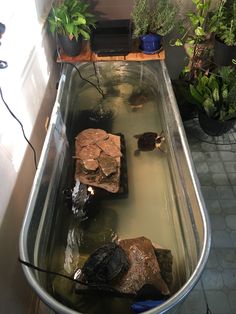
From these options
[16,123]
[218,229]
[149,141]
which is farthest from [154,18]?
[218,229]

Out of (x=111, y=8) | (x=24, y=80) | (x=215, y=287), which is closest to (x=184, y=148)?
(x=215, y=287)

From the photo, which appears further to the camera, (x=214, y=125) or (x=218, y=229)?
(x=214, y=125)

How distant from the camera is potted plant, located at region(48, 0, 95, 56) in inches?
66.1

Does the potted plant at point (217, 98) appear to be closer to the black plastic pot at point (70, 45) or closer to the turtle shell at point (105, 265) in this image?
the black plastic pot at point (70, 45)

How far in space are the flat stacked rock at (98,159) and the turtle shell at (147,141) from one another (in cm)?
15

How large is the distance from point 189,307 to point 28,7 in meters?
1.86

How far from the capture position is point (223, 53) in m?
1.89

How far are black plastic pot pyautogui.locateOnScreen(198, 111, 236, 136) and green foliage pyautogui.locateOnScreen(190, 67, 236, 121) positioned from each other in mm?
36

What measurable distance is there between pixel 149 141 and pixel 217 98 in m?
0.60

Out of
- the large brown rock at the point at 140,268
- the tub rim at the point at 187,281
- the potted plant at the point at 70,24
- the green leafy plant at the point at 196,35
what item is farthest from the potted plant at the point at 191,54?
the large brown rock at the point at 140,268

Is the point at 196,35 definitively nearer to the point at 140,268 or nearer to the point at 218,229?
the point at 218,229

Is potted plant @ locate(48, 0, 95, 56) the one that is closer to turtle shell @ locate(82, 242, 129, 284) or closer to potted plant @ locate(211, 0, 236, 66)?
potted plant @ locate(211, 0, 236, 66)

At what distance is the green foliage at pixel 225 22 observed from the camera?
5.89ft

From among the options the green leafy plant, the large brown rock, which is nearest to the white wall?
the large brown rock
